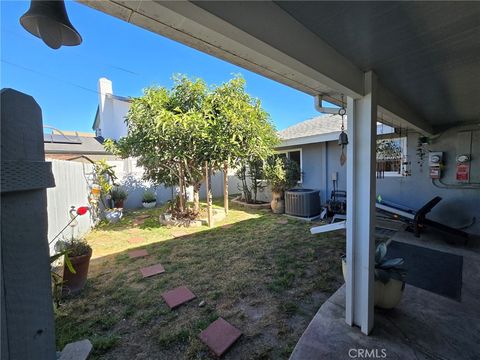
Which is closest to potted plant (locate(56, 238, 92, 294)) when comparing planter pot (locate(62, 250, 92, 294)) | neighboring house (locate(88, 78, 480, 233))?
planter pot (locate(62, 250, 92, 294))

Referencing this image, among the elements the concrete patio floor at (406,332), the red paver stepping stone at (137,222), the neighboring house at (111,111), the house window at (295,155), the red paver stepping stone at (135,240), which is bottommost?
the concrete patio floor at (406,332)

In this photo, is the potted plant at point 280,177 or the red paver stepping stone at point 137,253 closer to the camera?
the red paver stepping stone at point 137,253

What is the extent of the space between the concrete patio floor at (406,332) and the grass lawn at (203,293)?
8.3 inches

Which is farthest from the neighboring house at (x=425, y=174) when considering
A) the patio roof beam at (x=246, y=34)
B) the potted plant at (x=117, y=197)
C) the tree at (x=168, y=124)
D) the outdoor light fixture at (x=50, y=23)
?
the potted plant at (x=117, y=197)

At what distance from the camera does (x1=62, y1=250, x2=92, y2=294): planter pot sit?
277 centimetres

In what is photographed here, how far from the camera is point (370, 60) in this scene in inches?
65.2

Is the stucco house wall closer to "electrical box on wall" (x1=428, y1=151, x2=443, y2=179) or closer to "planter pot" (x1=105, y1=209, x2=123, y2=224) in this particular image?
"electrical box on wall" (x1=428, y1=151, x2=443, y2=179)

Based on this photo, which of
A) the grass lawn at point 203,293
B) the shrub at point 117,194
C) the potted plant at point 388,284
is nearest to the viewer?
the grass lawn at point 203,293

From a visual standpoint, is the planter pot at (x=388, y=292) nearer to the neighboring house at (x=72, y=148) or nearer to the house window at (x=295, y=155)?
the house window at (x=295, y=155)

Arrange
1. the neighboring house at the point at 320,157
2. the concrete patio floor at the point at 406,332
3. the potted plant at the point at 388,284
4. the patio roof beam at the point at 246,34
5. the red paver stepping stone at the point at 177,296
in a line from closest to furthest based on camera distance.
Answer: the patio roof beam at the point at 246,34
the concrete patio floor at the point at 406,332
the potted plant at the point at 388,284
the red paver stepping stone at the point at 177,296
the neighboring house at the point at 320,157

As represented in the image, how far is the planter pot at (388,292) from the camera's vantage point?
2160 mm

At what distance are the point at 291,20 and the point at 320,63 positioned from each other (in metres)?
0.34

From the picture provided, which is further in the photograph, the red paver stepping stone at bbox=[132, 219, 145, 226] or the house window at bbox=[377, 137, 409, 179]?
the red paver stepping stone at bbox=[132, 219, 145, 226]

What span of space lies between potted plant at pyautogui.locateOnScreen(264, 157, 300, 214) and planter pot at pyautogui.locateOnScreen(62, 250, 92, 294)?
5.48m
